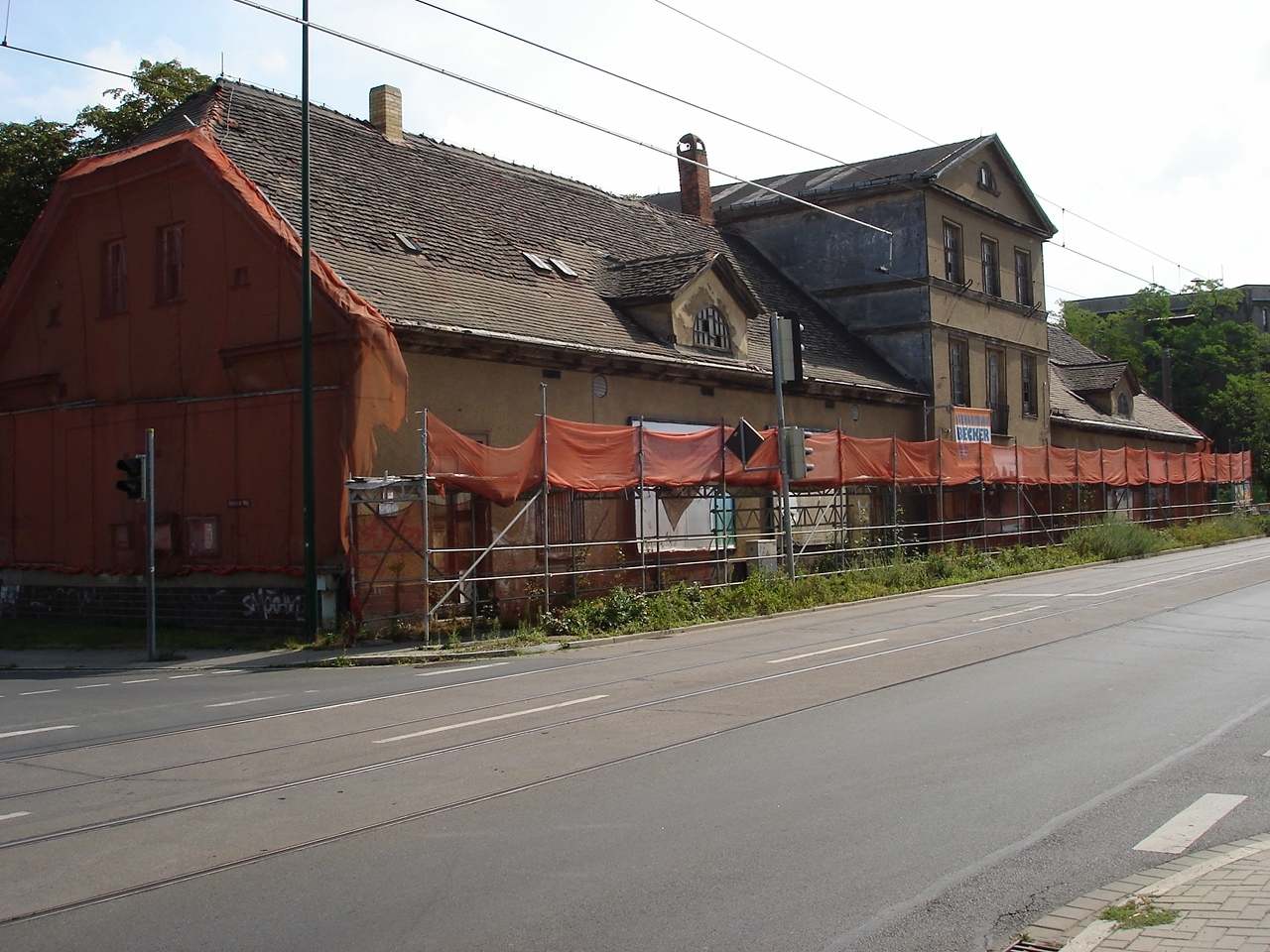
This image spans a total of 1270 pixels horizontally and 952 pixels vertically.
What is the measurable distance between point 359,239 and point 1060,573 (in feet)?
58.2

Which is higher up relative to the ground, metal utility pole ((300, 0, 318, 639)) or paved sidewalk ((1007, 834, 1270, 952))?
metal utility pole ((300, 0, 318, 639))

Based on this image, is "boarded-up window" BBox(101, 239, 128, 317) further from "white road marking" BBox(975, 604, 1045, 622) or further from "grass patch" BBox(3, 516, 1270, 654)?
"white road marking" BBox(975, 604, 1045, 622)

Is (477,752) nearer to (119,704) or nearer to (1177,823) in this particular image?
(1177,823)

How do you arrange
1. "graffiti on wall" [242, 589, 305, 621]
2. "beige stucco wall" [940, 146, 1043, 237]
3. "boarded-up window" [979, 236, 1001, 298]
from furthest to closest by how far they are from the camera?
"boarded-up window" [979, 236, 1001, 298], "beige stucco wall" [940, 146, 1043, 237], "graffiti on wall" [242, 589, 305, 621]

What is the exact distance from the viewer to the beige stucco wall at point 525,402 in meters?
20.3

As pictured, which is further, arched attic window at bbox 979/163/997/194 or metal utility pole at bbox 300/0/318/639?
arched attic window at bbox 979/163/997/194

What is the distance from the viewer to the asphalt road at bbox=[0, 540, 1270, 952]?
5.48 metres

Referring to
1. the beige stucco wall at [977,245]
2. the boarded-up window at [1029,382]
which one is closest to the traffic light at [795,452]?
Result: the beige stucco wall at [977,245]

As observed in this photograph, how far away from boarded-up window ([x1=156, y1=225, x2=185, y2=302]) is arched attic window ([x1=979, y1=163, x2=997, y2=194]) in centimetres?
2584

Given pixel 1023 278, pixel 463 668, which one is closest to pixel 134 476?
pixel 463 668

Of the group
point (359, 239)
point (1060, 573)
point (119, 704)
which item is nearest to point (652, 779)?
point (119, 704)

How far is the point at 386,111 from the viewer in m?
27.3

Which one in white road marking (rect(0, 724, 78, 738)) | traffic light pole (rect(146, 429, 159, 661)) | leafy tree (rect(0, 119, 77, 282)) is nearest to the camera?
white road marking (rect(0, 724, 78, 738))

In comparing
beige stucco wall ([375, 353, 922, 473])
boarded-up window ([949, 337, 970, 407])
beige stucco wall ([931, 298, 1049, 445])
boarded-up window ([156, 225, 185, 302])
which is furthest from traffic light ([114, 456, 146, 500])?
boarded-up window ([949, 337, 970, 407])
